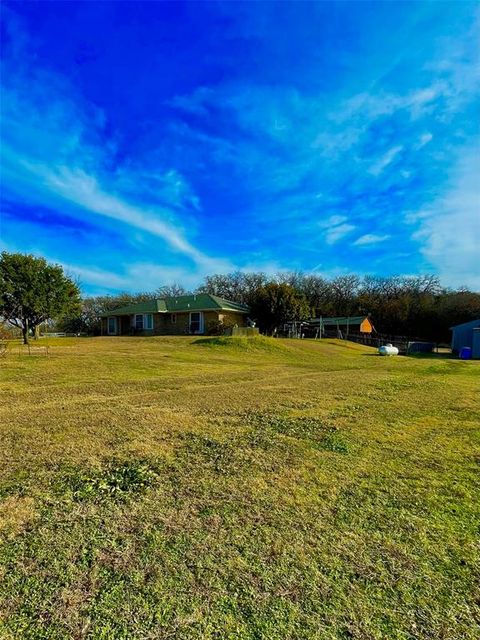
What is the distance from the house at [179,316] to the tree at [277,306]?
1.53 meters

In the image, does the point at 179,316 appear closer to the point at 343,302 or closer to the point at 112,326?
the point at 112,326

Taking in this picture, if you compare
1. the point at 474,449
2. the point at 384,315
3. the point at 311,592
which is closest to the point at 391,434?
the point at 474,449

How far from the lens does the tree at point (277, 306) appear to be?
2959 cm

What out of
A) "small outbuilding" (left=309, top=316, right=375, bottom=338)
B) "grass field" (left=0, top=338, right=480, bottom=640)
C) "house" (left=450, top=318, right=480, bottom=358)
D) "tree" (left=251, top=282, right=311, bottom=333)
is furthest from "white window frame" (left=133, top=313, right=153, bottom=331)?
"grass field" (left=0, top=338, right=480, bottom=640)

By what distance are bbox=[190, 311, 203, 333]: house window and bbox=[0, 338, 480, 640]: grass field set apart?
23.2 metres

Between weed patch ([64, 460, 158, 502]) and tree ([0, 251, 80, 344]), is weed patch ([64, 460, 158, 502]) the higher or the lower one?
the lower one

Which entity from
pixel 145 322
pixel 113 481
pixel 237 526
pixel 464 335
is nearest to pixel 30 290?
pixel 145 322

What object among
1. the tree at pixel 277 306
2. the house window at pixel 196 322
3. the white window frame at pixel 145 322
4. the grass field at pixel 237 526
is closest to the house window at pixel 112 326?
the white window frame at pixel 145 322

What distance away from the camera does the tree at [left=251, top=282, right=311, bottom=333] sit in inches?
1165

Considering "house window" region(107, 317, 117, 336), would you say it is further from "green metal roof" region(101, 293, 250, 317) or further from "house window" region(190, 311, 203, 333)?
"house window" region(190, 311, 203, 333)

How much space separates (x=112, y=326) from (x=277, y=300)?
16302 mm

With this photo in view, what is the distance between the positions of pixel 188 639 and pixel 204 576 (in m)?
0.40

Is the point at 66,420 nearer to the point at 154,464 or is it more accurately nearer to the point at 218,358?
the point at 154,464

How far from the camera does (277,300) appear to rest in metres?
29.6
